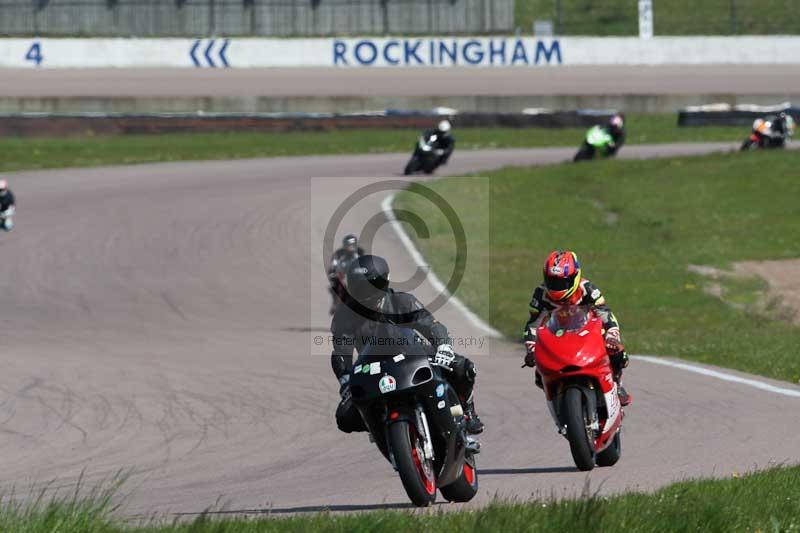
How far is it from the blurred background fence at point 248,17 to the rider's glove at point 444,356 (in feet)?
133

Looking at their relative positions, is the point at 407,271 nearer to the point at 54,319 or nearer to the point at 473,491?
the point at 54,319

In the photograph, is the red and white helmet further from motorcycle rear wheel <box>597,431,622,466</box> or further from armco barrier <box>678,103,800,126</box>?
armco barrier <box>678,103,800,126</box>

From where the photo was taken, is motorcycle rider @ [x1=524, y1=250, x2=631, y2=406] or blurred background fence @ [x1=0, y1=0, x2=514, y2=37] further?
blurred background fence @ [x1=0, y1=0, x2=514, y2=37]

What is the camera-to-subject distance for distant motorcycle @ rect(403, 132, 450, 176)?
32844 millimetres

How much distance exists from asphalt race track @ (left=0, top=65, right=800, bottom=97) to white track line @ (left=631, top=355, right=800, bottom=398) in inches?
1153

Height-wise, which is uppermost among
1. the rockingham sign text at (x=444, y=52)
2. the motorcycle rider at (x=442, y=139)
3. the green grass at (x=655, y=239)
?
the rockingham sign text at (x=444, y=52)

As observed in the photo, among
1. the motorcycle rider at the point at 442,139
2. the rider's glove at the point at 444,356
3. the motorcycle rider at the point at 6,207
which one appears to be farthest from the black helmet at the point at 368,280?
the motorcycle rider at the point at 442,139

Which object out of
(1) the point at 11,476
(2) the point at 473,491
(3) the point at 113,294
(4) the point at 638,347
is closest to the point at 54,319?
(3) the point at 113,294

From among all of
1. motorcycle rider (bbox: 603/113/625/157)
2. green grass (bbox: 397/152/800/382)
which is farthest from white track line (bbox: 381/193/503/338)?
motorcycle rider (bbox: 603/113/625/157)

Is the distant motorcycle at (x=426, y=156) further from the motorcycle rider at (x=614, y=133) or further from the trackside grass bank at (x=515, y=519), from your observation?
the trackside grass bank at (x=515, y=519)

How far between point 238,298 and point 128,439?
401 inches

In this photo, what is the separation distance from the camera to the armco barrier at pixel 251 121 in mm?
39219

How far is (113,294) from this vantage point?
21406 mm

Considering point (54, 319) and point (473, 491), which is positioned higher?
point (473, 491)
